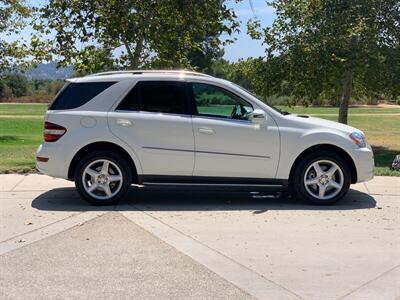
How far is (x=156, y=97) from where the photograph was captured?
794 cm

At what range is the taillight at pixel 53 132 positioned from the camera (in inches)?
303

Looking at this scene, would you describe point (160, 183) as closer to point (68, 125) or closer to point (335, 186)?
point (68, 125)

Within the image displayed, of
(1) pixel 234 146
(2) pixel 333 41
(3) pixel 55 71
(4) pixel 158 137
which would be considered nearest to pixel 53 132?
(4) pixel 158 137

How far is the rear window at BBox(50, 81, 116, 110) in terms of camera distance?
786 centimetres

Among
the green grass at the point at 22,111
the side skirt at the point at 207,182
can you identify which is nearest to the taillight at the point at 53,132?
the side skirt at the point at 207,182

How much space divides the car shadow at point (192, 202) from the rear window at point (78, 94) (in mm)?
1369

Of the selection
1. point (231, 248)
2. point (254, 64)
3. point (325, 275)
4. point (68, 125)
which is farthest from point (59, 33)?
point (325, 275)

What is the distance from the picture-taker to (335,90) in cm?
1669

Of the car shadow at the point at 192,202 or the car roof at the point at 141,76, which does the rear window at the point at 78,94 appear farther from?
the car shadow at the point at 192,202

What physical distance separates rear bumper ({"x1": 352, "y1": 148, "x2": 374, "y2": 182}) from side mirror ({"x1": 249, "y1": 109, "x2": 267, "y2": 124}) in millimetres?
1325

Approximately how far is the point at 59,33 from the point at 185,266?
313 inches

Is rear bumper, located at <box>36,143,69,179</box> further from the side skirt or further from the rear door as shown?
the side skirt

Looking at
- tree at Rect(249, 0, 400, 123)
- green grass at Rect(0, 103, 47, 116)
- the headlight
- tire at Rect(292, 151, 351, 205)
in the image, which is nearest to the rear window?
tire at Rect(292, 151, 351, 205)

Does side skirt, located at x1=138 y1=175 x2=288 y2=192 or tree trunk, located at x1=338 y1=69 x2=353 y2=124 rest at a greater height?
tree trunk, located at x1=338 y1=69 x2=353 y2=124
